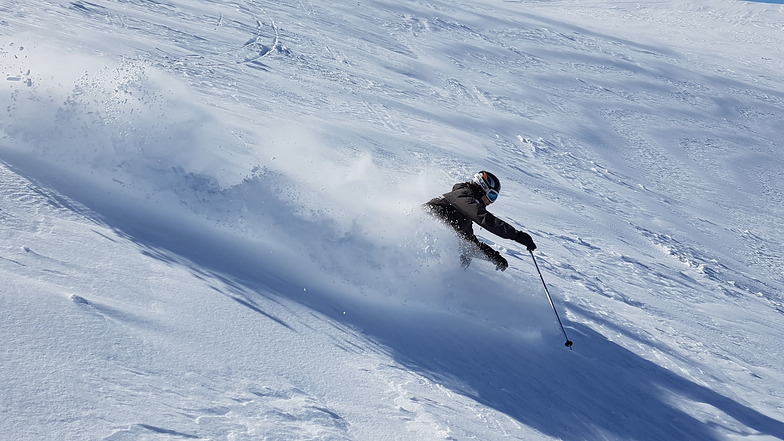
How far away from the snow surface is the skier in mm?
185

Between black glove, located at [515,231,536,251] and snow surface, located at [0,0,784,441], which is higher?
black glove, located at [515,231,536,251]

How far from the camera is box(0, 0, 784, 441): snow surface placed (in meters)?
3.96

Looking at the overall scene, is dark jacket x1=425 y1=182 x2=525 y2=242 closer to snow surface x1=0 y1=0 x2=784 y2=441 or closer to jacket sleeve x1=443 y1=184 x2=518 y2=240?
jacket sleeve x1=443 y1=184 x2=518 y2=240

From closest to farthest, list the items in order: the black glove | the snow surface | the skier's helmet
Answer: the snow surface
the black glove
the skier's helmet

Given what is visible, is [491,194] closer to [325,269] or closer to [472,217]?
[472,217]

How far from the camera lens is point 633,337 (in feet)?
25.2

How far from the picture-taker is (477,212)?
7.24 m

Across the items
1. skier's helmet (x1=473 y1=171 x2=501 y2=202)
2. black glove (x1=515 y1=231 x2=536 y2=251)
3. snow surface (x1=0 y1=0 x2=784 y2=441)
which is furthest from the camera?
skier's helmet (x1=473 y1=171 x2=501 y2=202)

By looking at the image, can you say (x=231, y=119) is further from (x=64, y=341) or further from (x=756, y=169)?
(x=756, y=169)

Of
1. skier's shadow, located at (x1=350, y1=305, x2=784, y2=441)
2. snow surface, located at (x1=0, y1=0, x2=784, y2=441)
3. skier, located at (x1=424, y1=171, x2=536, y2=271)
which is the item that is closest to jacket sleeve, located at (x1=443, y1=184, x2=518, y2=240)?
skier, located at (x1=424, y1=171, x2=536, y2=271)

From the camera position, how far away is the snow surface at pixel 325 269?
3.96 m

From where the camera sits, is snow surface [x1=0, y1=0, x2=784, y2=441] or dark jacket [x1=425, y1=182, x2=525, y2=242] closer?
snow surface [x1=0, y1=0, x2=784, y2=441]

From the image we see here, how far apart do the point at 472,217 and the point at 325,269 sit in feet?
5.81

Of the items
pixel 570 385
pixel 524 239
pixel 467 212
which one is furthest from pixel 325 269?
pixel 570 385
